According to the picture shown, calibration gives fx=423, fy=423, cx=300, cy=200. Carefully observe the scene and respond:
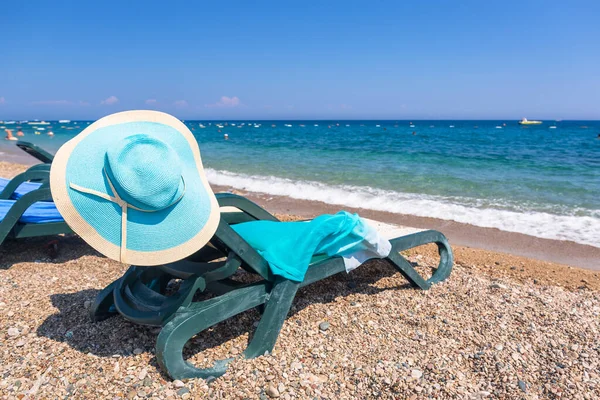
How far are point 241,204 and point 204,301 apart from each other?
115cm

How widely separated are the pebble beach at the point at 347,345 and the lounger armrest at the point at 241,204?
30.9 inches

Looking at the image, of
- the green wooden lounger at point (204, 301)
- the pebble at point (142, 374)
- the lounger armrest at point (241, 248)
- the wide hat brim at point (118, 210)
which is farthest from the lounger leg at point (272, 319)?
the wide hat brim at point (118, 210)

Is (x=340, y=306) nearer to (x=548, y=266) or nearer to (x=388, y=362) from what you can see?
(x=388, y=362)

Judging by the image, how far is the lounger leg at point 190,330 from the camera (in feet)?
7.70

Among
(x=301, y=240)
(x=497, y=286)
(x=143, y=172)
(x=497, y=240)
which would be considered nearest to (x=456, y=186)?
(x=497, y=240)

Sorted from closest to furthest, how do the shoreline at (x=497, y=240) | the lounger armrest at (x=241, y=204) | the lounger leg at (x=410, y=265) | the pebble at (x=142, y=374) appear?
the pebble at (x=142, y=374), the lounger armrest at (x=241, y=204), the lounger leg at (x=410, y=265), the shoreline at (x=497, y=240)

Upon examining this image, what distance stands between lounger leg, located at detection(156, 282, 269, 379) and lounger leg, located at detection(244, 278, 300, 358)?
160 mm

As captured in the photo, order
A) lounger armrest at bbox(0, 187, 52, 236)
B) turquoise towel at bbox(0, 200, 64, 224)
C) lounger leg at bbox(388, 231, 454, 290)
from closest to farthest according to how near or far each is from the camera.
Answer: lounger leg at bbox(388, 231, 454, 290) → lounger armrest at bbox(0, 187, 52, 236) → turquoise towel at bbox(0, 200, 64, 224)

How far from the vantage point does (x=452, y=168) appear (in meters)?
15.2

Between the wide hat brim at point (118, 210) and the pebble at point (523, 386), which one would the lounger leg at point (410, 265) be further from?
the wide hat brim at point (118, 210)

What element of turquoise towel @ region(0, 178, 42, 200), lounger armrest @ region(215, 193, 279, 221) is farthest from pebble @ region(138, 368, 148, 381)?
turquoise towel @ region(0, 178, 42, 200)

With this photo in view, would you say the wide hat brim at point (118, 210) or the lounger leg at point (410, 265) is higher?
the wide hat brim at point (118, 210)

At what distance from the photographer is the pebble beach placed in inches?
95.0

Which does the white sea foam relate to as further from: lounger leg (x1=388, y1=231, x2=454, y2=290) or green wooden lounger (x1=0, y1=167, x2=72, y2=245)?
green wooden lounger (x1=0, y1=167, x2=72, y2=245)
